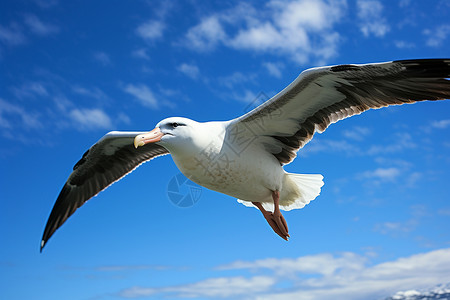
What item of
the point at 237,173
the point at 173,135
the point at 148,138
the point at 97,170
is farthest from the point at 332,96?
the point at 97,170

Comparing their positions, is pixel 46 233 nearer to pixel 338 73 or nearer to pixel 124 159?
pixel 124 159

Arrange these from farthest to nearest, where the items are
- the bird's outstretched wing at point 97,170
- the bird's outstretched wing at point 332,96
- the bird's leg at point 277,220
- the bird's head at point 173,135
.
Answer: the bird's outstretched wing at point 97,170 → the bird's leg at point 277,220 → the bird's head at point 173,135 → the bird's outstretched wing at point 332,96

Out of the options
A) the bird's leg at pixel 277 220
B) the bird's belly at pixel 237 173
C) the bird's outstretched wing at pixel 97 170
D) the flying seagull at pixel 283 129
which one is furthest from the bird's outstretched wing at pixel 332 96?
the bird's outstretched wing at pixel 97 170

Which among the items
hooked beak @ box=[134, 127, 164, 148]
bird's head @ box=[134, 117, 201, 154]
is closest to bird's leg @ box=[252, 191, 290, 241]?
bird's head @ box=[134, 117, 201, 154]

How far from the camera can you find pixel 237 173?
5781 mm

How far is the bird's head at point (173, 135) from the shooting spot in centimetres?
551

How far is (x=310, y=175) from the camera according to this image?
A: 720 cm

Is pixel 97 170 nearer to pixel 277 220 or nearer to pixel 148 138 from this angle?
pixel 148 138

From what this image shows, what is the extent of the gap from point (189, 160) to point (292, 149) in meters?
1.80

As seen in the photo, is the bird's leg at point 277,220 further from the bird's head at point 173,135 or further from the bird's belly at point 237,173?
the bird's head at point 173,135

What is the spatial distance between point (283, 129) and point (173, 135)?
5.60ft

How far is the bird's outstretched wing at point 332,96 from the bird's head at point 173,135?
660mm

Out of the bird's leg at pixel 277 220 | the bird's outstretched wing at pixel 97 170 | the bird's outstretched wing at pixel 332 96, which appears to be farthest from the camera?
the bird's outstretched wing at pixel 97 170

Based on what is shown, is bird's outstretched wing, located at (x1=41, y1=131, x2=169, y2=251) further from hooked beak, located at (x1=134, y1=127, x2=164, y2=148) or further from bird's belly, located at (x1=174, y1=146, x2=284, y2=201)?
bird's belly, located at (x1=174, y1=146, x2=284, y2=201)
